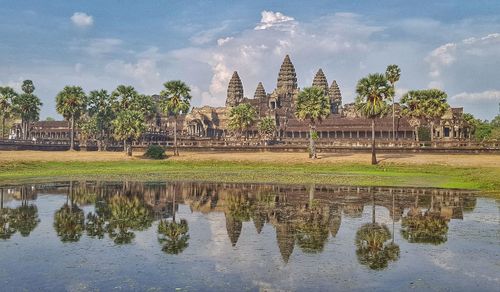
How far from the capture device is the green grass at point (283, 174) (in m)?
45.9

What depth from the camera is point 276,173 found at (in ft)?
186

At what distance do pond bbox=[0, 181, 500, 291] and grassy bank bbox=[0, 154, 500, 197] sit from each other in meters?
10.4

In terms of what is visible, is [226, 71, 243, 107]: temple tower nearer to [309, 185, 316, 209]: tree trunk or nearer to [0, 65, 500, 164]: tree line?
[0, 65, 500, 164]: tree line

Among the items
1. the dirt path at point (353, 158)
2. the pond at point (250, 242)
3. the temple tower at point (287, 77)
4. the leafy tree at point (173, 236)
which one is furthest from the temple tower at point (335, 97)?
the leafy tree at point (173, 236)

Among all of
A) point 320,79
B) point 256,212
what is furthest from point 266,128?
point 256,212

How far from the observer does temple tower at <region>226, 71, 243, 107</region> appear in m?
184

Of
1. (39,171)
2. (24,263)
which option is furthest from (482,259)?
(39,171)

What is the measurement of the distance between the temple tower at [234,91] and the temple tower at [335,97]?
112ft

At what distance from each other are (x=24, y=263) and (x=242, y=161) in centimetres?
5566

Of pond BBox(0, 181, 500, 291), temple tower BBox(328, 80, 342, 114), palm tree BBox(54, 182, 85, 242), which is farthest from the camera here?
temple tower BBox(328, 80, 342, 114)

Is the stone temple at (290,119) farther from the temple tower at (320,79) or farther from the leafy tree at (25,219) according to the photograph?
the leafy tree at (25,219)

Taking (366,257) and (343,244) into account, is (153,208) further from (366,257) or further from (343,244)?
(366,257)

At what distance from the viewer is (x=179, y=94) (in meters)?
83.8

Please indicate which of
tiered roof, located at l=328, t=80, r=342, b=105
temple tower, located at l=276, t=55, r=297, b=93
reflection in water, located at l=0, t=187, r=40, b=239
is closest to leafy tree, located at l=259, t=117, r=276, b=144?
temple tower, located at l=276, t=55, r=297, b=93
